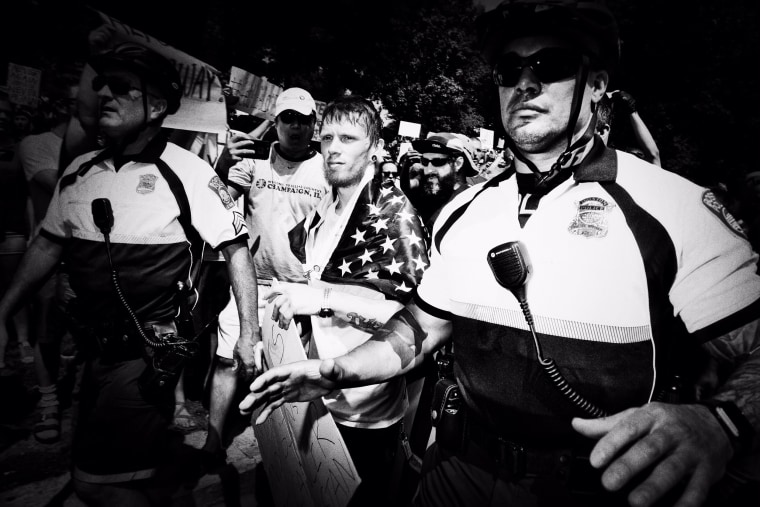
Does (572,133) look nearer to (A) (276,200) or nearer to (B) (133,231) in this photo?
(B) (133,231)

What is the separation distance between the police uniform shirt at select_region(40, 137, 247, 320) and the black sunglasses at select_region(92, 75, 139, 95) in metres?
0.31

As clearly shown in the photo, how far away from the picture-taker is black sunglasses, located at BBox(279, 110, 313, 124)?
448 centimetres

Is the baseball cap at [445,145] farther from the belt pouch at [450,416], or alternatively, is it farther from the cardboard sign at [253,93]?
the belt pouch at [450,416]

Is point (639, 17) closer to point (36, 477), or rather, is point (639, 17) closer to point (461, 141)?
point (461, 141)

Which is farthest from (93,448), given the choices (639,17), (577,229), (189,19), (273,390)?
(639,17)

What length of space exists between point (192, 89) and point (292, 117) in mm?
1546

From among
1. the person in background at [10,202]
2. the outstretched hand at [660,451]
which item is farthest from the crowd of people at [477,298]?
the person in background at [10,202]

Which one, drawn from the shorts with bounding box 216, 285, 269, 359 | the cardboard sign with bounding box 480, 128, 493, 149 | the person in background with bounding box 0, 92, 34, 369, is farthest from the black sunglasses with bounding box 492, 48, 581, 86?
the cardboard sign with bounding box 480, 128, 493, 149

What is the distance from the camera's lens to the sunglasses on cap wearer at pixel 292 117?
448cm

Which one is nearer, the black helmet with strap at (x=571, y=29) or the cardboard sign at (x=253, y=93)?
the black helmet with strap at (x=571, y=29)

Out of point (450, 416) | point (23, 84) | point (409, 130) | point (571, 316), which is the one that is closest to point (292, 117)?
point (23, 84)

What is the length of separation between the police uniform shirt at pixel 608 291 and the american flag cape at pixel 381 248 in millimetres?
913

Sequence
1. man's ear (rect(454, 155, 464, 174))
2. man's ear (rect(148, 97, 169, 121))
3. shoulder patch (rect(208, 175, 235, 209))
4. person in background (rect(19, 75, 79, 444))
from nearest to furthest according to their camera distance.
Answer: man's ear (rect(148, 97, 169, 121))
shoulder patch (rect(208, 175, 235, 209))
person in background (rect(19, 75, 79, 444))
man's ear (rect(454, 155, 464, 174))

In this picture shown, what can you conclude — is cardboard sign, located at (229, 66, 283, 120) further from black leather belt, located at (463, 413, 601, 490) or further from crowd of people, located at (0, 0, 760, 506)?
black leather belt, located at (463, 413, 601, 490)
